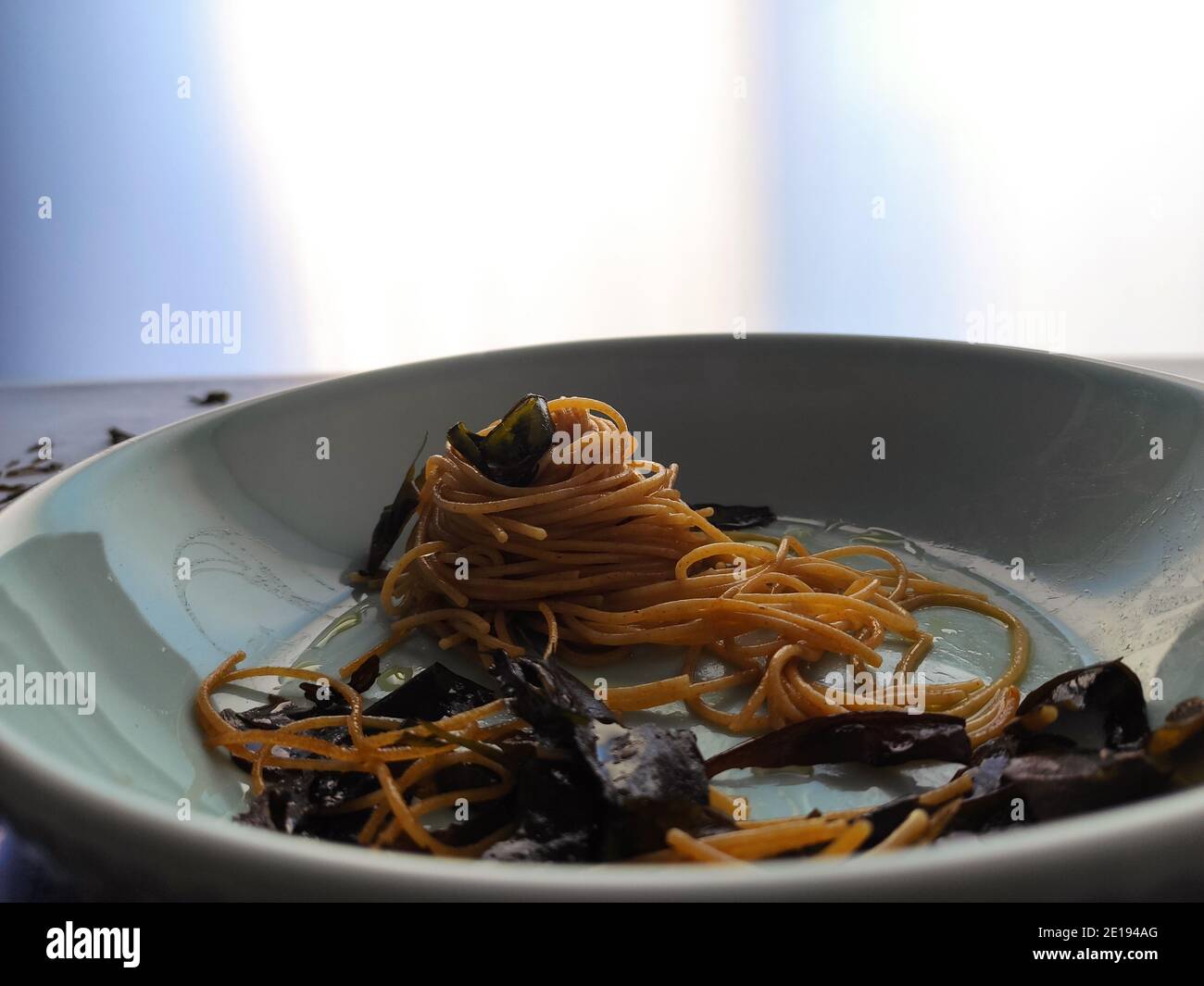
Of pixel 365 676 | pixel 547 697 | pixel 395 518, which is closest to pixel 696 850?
pixel 547 697

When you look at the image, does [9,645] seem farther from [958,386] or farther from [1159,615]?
[958,386]

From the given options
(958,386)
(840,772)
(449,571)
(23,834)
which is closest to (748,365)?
(958,386)

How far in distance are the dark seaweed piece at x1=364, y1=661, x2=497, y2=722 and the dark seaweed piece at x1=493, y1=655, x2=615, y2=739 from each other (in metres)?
0.06

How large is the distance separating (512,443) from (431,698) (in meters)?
0.48

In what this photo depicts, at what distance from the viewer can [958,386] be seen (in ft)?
5.62

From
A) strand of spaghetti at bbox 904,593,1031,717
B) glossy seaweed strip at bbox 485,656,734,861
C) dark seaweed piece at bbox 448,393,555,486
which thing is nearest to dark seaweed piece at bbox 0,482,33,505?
dark seaweed piece at bbox 448,393,555,486

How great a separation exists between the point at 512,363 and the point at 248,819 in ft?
3.66

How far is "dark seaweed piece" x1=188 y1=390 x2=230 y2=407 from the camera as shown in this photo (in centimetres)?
270

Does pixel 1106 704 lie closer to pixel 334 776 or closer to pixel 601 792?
pixel 601 792

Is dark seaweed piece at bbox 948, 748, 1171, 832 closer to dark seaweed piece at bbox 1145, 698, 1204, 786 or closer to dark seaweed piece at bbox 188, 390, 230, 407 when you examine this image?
dark seaweed piece at bbox 1145, 698, 1204, 786

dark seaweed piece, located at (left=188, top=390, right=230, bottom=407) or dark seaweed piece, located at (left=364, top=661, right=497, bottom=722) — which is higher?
dark seaweed piece, located at (left=188, top=390, right=230, bottom=407)

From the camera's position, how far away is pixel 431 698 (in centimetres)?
115

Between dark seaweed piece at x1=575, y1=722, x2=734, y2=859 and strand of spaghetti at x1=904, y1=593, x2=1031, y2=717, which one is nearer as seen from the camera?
dark seaweed piece at x1=575, y1=722, x2=734, y2=859
